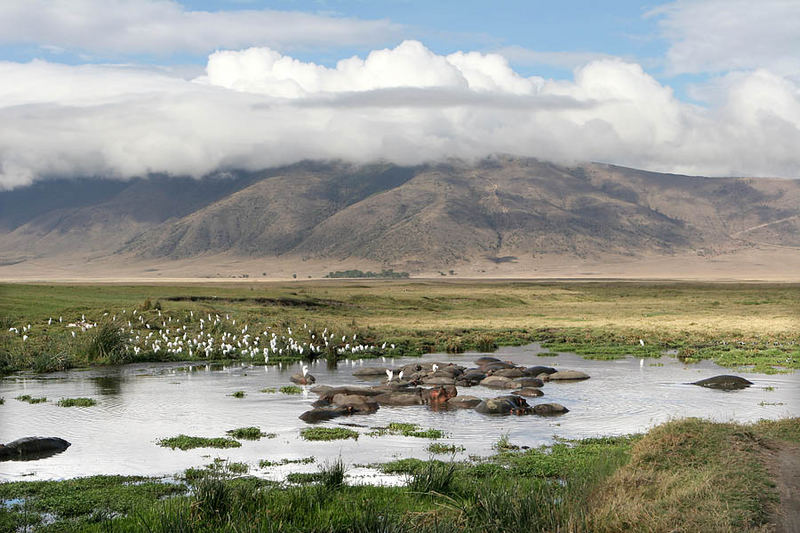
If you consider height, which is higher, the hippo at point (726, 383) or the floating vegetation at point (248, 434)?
the floating vegetation at point (248, 434)

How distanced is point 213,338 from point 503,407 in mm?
23282

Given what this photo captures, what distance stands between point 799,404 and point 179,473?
19.3 m

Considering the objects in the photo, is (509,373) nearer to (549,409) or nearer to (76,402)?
(549,409)

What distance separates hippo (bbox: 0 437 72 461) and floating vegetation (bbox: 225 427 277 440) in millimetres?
4015

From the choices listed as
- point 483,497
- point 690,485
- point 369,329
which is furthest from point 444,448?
point 369,329

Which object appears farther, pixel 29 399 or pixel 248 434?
pixel 29 399

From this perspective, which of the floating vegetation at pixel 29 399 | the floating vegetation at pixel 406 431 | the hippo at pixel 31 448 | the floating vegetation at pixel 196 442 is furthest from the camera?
the floating vegetation at pixel 29 399

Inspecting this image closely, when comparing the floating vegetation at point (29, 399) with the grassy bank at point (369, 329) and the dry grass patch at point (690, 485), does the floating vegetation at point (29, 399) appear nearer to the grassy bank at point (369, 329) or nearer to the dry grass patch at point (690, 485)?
the grassy bank at point (369, 329)

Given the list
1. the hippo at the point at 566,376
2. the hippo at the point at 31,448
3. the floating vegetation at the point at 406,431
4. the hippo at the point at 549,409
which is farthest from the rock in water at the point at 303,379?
the hippo at the point at 31,448

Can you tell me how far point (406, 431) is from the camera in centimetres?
2077

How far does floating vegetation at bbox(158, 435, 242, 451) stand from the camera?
19141 mm

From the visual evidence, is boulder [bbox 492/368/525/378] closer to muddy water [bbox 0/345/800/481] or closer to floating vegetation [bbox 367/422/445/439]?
muddy water [bbox 0/345/800/481]

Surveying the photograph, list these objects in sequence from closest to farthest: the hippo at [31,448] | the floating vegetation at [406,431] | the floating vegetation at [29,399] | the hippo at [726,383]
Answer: the hippo at [31,448] → the floating vegetation at [406,431] → the floating vegetation at [29,399] → the hippo at [726,383]

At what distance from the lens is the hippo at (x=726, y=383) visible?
28969mm
